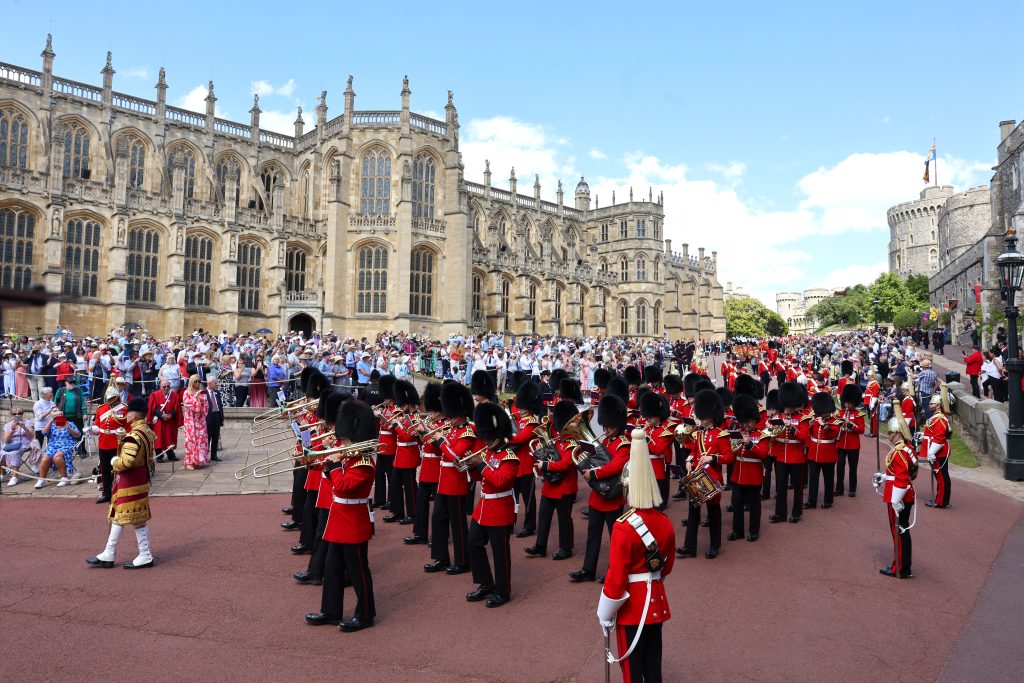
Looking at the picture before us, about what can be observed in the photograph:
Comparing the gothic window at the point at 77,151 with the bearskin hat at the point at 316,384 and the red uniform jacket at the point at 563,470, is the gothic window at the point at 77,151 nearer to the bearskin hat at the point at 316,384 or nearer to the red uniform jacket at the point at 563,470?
the bearskin hat at the point at 316,384

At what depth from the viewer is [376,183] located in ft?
133

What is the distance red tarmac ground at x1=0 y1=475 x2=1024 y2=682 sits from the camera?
5203 mm

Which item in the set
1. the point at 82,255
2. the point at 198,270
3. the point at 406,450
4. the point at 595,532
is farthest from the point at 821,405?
the point at 82,255

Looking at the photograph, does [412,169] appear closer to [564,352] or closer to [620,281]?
[564,352]

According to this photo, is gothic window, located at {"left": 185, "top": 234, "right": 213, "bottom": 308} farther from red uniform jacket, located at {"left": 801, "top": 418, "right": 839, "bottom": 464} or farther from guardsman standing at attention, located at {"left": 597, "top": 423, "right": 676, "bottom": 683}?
guardsman standing at attention, located at {"left": 597, "top": 423, "right": 676, "bottom": 683}

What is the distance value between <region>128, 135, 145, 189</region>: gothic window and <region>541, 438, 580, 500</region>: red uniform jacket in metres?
38.0

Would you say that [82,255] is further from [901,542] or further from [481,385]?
[901,542]

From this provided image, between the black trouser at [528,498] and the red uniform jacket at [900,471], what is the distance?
4471 mm

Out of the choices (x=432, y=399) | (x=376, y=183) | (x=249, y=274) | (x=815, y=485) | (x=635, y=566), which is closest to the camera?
(x=635, y=566)

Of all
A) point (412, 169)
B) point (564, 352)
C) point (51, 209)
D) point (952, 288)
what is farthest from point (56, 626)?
point (952, 288)

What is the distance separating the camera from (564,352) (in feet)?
94.2

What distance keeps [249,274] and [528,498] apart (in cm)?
3369

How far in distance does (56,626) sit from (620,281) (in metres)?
59.2

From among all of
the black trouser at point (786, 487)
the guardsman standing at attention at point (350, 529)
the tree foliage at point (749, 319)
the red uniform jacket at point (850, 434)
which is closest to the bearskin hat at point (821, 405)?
the black trouser at point (786, 487)
